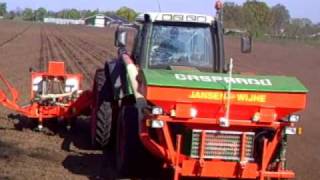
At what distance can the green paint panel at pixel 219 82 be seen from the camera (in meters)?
7.70

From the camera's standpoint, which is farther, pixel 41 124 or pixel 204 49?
pixel 41 124

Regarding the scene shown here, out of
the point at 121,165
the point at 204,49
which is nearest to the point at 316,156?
the point at 204,49

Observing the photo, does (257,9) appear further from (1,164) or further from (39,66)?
(1,164)

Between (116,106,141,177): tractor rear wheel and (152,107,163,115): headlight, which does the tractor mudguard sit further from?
(152,107,163,115): headlight

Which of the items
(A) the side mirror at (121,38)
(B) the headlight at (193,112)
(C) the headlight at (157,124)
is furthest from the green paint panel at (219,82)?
(A) the side mirror at (121,38)

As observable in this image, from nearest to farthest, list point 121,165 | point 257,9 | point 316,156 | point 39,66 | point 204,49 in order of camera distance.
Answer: point 121,165
point 204,49
point 316,156
point 39,66
point 257,9

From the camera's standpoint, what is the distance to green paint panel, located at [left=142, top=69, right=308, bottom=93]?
25.3 ft

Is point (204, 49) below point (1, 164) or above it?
above

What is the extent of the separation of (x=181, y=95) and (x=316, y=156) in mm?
4612

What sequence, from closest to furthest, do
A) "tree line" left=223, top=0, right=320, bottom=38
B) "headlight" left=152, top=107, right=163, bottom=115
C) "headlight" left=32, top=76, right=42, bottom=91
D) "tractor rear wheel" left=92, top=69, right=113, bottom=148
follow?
1. "headlight" left=152, top=107, right=163, bottom=115
2. "tractor rear wheel" left=92, top=69, right=113, bottom=148
3. "headlight" left=32, top=76, right=42, bottom=91
4. "tree line" left=223, top=0, right=320, bottom=38

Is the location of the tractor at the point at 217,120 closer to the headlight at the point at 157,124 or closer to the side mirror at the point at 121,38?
the headlight at the point at 157,124

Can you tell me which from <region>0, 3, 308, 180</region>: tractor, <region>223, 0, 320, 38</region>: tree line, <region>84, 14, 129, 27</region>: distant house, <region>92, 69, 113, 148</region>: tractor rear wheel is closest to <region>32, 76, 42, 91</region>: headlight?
<region>84, 14, 129, 27</region>: distant house

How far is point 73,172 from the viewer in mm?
9398

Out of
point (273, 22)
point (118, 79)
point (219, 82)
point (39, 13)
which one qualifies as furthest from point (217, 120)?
point (39, 13)
